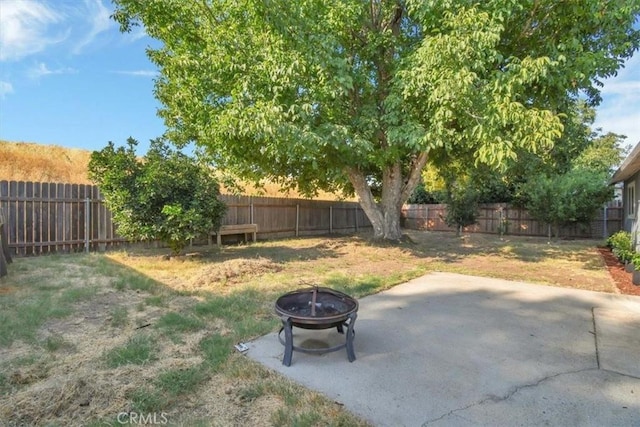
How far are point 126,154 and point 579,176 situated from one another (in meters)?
15.2

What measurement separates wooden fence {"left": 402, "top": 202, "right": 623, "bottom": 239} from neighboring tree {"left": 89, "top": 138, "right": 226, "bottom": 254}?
1412 centimetres

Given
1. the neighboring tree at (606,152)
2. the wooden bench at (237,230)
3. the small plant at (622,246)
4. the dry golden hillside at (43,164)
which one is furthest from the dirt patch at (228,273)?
the neighboring tree at (606,152)

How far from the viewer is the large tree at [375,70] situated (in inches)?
259

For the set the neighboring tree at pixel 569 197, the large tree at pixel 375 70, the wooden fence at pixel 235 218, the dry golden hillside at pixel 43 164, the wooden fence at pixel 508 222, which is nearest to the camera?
the large tree at pixel 375 70

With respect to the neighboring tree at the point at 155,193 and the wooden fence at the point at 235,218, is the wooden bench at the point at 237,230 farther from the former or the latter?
the neighboring tree at the point at 155,193

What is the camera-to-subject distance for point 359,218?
18828 millimetres

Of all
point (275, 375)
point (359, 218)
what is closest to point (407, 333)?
point (275, 375)

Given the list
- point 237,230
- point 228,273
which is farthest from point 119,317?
point 237,230

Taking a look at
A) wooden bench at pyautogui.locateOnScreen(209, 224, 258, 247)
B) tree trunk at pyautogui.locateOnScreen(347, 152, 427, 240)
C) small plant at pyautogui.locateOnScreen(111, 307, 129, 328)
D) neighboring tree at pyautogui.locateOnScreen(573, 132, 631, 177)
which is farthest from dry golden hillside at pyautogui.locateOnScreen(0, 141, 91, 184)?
neighboring tree at pyautogui.locateOnScreen(573, 132, 631, 177)

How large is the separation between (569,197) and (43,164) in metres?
22.5

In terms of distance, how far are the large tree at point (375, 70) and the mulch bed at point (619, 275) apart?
2.55 metres

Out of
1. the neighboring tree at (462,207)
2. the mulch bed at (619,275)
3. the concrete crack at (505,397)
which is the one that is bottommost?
the concrete crack at (505,397)

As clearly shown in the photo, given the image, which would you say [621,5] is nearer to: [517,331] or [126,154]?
[517,331]

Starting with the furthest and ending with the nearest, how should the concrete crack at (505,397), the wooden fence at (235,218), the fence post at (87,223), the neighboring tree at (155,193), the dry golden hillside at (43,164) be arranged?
the dry golden hillside at (43,164), the fence post at (87,223), the wooden fence at (235,218), the neighboring tree at (155,193), the concrete crack at (505,397)
